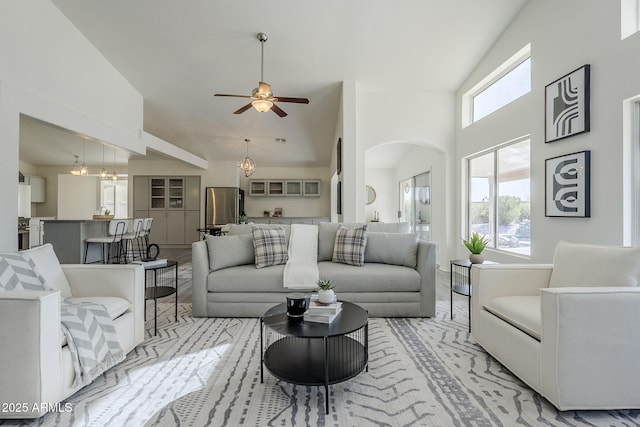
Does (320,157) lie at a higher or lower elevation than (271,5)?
lower

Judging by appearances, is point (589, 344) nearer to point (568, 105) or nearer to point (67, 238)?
point (568, 105)

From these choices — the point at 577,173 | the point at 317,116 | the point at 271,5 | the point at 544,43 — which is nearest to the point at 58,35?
the point at 271,5

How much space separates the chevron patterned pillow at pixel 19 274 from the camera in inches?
74.0

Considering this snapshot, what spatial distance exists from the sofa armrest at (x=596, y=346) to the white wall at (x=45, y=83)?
4695 mm

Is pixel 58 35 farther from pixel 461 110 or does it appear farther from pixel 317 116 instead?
pixel 461 110

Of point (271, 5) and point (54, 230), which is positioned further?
point (54, 230)

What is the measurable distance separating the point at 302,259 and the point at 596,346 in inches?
99.1

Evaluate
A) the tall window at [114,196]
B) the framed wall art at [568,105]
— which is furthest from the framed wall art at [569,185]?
the tall window at [114,196]

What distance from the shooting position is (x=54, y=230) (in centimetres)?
486

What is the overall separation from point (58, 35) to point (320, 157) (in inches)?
236

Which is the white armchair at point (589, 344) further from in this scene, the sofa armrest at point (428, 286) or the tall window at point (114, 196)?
the tall window at point (114, 196)

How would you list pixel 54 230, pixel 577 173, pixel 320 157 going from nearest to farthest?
pixel 577 173 → pixel 54 230 → pixel 320 157

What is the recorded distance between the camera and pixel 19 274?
1.95 m

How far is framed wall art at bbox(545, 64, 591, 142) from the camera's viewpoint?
279 centimetres
